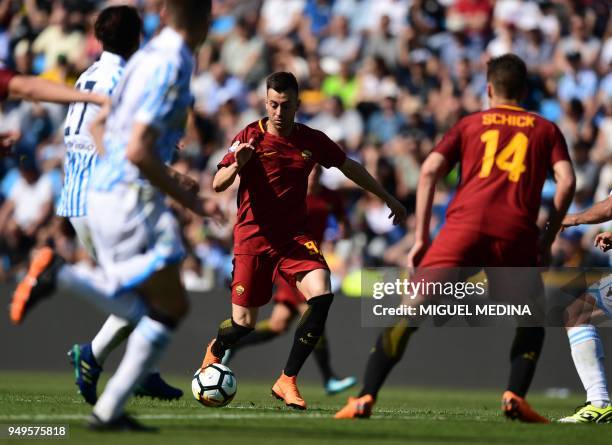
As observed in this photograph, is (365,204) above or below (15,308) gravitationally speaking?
above

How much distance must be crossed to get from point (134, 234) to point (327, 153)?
3.73m

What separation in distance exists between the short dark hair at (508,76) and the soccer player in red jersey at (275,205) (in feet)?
7.12

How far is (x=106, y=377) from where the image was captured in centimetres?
1530

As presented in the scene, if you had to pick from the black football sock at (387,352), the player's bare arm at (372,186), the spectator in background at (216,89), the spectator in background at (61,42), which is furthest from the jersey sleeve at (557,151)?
the spectator in background at (61,42)

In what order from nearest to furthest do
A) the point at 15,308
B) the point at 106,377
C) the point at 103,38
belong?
the point at 15,308
the point at 103,38
the point at 106,377

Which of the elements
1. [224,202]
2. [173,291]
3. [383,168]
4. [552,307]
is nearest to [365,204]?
[383,168]

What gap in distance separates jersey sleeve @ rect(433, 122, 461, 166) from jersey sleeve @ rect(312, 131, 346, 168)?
235 cm

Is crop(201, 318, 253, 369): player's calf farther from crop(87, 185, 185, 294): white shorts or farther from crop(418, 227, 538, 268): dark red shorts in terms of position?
crop(87, 185, 185, 294): white shorts

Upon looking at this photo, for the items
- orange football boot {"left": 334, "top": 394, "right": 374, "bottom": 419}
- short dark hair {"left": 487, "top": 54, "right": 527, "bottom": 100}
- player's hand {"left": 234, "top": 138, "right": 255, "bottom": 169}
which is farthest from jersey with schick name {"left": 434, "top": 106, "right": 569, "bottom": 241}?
player's hand {"left": 234, "top": 138, "right": 255, "bottom": 169}

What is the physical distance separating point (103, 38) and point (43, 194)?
9.89 m

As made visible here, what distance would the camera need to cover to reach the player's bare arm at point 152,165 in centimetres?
643

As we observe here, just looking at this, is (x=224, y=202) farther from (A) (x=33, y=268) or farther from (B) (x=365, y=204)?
(A) (x=33, y=268)

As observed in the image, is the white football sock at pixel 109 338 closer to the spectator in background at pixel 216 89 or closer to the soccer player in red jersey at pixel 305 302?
the soccer player in red jersey at pixel 305 302

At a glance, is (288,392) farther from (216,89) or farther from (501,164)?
(216,89)
